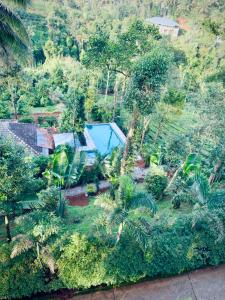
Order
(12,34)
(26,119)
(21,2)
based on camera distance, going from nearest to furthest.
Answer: (21,2) < (12,34) < (26,119)

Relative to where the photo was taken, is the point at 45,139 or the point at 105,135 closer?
the point at 45,139

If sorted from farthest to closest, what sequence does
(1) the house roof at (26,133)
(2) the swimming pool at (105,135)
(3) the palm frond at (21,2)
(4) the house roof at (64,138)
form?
(2) the swimming pool at (105,135) < (4) the house roof at (64,138) < (1) the house roof at (26,133) < (3) the palm frond at (21,2)

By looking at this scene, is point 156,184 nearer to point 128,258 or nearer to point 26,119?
point 128,258

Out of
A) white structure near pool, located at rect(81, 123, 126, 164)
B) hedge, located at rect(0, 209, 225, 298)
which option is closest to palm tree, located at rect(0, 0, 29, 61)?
hedge, located at rect(0, 209, 225, 298)

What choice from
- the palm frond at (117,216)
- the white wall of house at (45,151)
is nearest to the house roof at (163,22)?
the white wall of house at (45,151)

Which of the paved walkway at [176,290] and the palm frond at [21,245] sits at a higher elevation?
the palm frond at [21,245]

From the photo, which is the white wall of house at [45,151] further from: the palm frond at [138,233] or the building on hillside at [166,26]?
the building on hillside at [166,26]

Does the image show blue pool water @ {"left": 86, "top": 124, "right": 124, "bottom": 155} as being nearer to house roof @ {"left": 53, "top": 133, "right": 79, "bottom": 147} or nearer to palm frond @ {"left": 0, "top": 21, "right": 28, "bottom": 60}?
house roof @ {"left": 53, "top": 133, "right": 79, "bottom": 147}

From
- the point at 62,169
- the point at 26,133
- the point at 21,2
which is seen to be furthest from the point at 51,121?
the point at 21,2
